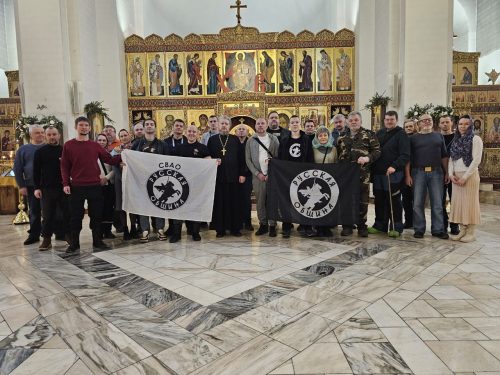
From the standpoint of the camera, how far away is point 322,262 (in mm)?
4238

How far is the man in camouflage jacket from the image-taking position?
17.2 ft

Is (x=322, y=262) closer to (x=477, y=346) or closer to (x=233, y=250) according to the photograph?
(x=233, y=250)

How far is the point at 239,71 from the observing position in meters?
14.1

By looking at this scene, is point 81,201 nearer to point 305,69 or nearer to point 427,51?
point 427,51

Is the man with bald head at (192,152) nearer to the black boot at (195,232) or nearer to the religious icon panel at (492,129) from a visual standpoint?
the black boot at (195,232)

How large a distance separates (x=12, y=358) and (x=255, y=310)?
169 centimetres

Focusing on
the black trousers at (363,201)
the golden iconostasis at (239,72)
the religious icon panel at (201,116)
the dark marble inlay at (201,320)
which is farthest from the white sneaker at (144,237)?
the religious icon panel at (201,116)

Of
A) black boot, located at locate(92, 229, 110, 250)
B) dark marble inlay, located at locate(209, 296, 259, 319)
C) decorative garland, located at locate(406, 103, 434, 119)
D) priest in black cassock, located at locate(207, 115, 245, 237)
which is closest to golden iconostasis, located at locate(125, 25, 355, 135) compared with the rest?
decorative garland, located at locate(406, 103, 434, 119)

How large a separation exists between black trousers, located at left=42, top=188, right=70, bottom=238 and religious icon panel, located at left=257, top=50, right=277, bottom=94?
10070 millimetres

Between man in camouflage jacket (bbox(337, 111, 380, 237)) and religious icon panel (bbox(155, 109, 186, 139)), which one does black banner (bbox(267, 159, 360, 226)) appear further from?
religious icon panel (bbox(155, 109, 186, 139))

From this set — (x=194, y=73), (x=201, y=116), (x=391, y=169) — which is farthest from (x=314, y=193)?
(x=194, y=73)

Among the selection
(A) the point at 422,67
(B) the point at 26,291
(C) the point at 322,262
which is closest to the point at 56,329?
(B) the point at 26,291

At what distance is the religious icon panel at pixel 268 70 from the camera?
14.0 metres

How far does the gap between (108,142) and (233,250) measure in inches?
111
